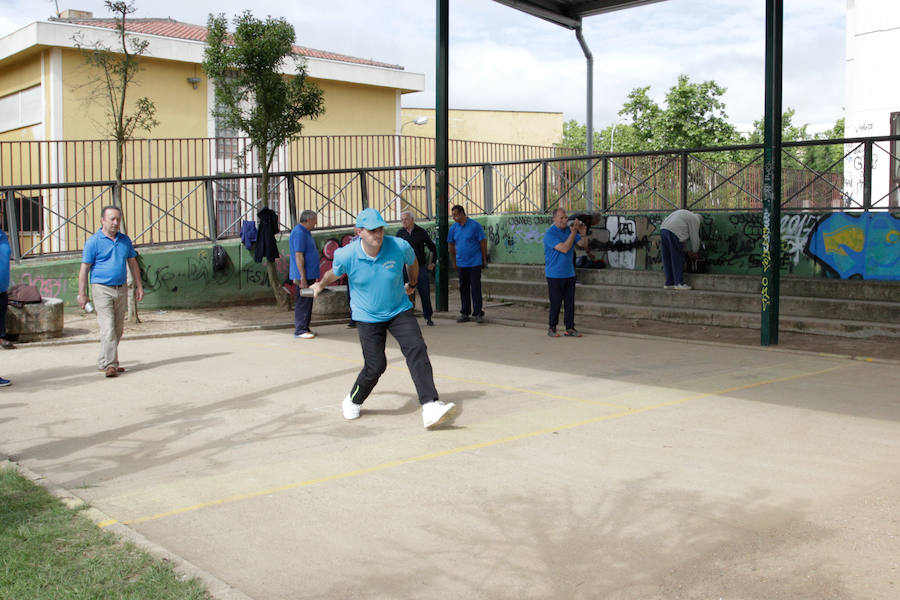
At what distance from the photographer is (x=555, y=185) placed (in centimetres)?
1758

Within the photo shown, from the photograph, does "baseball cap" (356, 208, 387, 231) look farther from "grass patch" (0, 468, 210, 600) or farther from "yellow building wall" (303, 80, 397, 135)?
"yellow building wall" (303, 80, 397, 135)

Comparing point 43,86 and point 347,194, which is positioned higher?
point 43,86

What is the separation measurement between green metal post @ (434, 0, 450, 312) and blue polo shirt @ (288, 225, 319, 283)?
3177 millimetres

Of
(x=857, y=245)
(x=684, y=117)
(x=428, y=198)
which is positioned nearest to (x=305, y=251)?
(x=428, y=198)

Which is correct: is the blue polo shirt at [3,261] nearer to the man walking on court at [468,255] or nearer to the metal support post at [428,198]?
the man walking on court at [468,255]

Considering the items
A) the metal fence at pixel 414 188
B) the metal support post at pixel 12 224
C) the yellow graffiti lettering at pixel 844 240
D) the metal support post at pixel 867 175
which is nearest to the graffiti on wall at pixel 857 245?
the yellow graffiti lettering at pixel 844 240

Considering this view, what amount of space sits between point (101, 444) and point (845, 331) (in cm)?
935

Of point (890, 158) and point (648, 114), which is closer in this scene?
point (890, 158)

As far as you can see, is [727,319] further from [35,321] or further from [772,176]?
[35,321]

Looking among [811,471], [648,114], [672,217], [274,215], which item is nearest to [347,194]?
[274,215]

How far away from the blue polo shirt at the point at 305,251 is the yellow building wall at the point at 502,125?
30958 millimetres

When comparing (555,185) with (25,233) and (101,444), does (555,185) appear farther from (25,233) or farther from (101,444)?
(101,444)

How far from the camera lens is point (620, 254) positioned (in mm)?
15711

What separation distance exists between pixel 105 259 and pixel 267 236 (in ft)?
18.4
